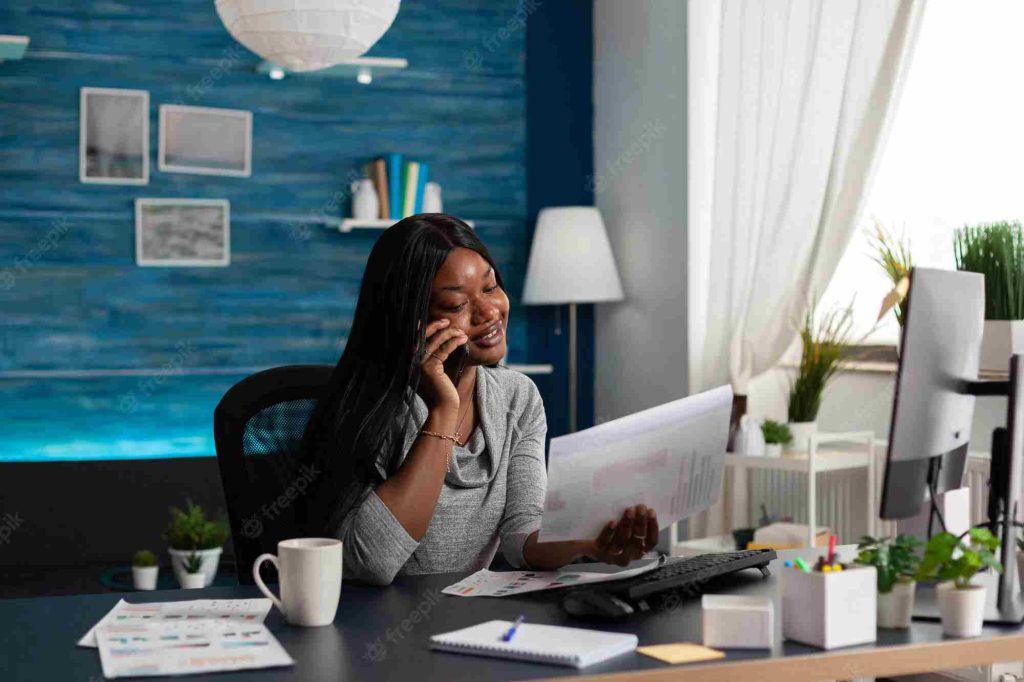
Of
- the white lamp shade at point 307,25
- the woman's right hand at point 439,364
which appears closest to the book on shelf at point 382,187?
the white lamp shade at point 307,25

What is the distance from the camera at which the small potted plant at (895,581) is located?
4.15ft

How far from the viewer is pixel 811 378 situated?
3.60 meters

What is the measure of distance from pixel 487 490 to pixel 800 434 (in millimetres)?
1948

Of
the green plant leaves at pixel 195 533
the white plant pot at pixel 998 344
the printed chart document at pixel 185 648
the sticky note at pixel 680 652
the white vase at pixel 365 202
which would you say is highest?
the white vase at pixel 365 202

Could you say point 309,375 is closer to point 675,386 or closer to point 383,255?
point 383,255

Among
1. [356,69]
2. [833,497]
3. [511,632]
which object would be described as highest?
[356,69]

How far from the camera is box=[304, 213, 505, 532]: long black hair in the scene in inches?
68.5

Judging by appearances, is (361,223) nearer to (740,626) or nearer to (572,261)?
(572,261)

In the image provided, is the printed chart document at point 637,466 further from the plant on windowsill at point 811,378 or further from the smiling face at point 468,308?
the plant on windowsill at point 811,378

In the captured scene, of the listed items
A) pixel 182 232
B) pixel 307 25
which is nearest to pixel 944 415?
pixel 307 25

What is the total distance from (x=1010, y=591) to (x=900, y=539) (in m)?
0.17

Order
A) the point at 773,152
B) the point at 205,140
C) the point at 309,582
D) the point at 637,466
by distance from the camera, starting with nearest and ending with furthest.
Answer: the point at 309,582 < the point at 637,466 < the point at 773,152 < the point at 205,140

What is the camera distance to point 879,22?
3.38 m

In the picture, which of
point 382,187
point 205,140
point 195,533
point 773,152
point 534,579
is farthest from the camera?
point 382,187
